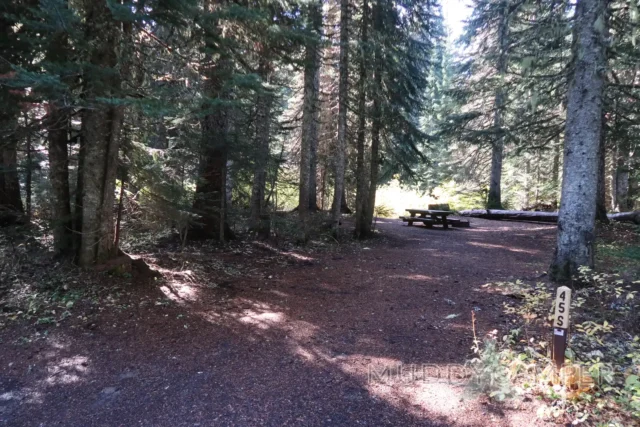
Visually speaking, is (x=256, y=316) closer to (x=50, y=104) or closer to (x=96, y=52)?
(x=50, y=104)

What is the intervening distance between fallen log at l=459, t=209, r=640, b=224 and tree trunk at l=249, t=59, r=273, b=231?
13208 millimetres

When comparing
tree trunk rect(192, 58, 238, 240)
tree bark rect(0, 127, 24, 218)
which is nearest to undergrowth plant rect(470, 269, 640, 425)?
tree trunk rect(192, 58, 238, 240)

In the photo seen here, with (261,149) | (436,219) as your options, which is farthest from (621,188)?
(261,149)

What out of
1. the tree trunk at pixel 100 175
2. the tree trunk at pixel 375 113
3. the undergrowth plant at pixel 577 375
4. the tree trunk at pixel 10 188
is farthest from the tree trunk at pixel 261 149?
the undergrowth plant at pixel 577 375

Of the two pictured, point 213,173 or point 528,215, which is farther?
point 528,215

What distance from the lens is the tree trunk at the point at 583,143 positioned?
19.5 ft

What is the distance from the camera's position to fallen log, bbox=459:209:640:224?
13867 millimetres

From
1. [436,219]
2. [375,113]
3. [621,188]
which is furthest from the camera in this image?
[621,188]

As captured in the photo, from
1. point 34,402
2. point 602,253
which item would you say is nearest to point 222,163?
point 34,402

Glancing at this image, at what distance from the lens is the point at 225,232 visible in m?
10.3

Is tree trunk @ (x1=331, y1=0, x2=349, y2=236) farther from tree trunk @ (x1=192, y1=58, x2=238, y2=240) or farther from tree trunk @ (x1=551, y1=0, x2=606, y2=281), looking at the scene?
tree trunk @ (x1=551, y1=0, x2=606, y2=281)

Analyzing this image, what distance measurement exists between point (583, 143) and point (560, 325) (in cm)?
433

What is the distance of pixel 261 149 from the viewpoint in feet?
30.0

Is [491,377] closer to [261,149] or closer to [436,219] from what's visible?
[261,149]
